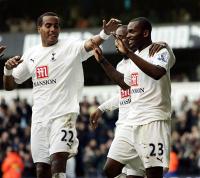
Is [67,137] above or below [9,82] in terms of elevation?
below

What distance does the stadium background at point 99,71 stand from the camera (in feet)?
76.3

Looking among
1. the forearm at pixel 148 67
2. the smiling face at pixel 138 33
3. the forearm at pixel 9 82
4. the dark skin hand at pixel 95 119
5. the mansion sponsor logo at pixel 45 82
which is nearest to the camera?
the forearm at pixel 148 67

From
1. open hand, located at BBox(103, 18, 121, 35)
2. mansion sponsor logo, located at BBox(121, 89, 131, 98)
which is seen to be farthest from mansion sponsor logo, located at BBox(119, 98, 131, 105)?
open hand, located at BBox(103, 18, 121, 35)

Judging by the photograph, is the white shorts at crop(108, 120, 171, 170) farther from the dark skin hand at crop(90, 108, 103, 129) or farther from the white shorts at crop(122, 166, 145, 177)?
the dark skin hand at crop(90, 108, 103, 129)

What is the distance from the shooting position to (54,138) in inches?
435

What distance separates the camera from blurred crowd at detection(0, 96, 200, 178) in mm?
22484

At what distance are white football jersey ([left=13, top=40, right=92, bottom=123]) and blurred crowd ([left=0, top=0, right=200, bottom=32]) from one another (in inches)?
709

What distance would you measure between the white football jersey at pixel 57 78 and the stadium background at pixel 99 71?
11133 millimetres

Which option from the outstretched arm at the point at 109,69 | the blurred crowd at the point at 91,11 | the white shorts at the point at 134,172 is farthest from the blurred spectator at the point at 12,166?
the outstretched arm at the point at 109,69

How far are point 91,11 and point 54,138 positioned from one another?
69.7 feet

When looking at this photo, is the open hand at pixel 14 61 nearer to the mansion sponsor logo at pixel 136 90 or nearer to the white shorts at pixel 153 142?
the mansion sponsor logo at pixel 136 90

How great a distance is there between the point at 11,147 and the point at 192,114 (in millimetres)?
5344

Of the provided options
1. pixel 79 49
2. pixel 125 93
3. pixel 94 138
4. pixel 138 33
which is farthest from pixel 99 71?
pixel 138 33

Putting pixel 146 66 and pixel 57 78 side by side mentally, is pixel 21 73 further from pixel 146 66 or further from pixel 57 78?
pixel 146 66
